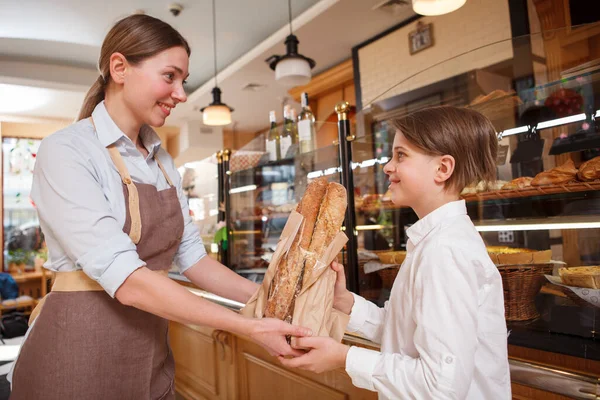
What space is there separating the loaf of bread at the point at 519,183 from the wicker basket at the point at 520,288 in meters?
0.32

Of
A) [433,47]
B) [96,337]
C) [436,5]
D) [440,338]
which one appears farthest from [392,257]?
[433,47]

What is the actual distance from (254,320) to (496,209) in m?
1.14

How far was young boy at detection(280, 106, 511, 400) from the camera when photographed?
824mm

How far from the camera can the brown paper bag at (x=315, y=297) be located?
101 cm

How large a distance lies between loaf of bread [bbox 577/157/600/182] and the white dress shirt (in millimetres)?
606

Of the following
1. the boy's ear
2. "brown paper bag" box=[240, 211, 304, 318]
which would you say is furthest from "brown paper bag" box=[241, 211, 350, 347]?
the boy's ear

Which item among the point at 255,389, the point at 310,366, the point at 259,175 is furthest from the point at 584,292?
the point at 259,175

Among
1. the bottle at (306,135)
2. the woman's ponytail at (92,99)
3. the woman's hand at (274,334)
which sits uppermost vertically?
the bottle at (306,135)

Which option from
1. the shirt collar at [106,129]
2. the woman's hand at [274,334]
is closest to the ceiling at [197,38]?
the shirt collar at [106,129]

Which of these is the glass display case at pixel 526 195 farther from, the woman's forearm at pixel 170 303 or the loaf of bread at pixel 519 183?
the woman's forearm at pixel 170 303

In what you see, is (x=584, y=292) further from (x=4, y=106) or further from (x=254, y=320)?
(x=4, y=106)

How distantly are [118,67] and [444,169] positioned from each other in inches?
35.7

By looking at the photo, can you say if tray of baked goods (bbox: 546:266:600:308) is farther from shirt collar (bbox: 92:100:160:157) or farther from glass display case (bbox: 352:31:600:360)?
shirt collar (bbox: 92:100:160:157)

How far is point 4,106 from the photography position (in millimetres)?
6980
